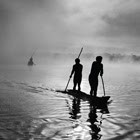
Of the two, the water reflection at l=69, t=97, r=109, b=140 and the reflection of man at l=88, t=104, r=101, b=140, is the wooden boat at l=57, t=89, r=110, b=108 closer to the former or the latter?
the water reflection at l=69, t=97, r=109, b=140

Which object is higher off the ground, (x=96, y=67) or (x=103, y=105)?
(x=96, y=67)

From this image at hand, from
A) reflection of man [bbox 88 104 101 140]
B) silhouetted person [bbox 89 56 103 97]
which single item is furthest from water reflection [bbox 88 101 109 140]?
silhouetted person [bbox 89 56 103 97]

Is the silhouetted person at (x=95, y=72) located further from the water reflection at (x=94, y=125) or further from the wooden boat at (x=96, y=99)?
the water reflection at (x=94, y=125)

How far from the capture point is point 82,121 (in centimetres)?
897

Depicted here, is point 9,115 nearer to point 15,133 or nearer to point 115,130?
point 15,133

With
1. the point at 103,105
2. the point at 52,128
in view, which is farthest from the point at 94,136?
the point at 103,105

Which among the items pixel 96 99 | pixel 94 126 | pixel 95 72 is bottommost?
pixel 94 126

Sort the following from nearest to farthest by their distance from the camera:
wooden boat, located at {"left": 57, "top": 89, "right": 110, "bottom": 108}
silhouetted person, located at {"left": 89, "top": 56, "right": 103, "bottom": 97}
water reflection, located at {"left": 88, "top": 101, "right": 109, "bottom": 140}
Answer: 1. water reflection, located at {"left": 88, "top": 101, "right": 109, "bottom": 140}
2. wooden boat, located at {"left": 57, "top": 89, "right": 110, "bottom": 108}
3. silhouetted person, located at {"left": 89, "top": 56, "right": 103, "bottom": 97}

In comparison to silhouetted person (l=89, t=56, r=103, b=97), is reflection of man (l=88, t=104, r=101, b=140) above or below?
below

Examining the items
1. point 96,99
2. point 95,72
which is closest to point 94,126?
point 96,99

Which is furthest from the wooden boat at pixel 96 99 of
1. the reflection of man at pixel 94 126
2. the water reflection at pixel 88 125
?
the reflection of man at pixel 94 126

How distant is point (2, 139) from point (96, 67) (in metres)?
8.86

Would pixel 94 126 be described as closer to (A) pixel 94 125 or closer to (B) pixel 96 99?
(A) pixel 94 125

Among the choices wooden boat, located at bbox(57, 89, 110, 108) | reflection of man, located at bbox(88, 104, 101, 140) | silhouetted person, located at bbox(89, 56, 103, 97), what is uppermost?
silhouetted person, located at bbox(89, 56, 103, 97)
